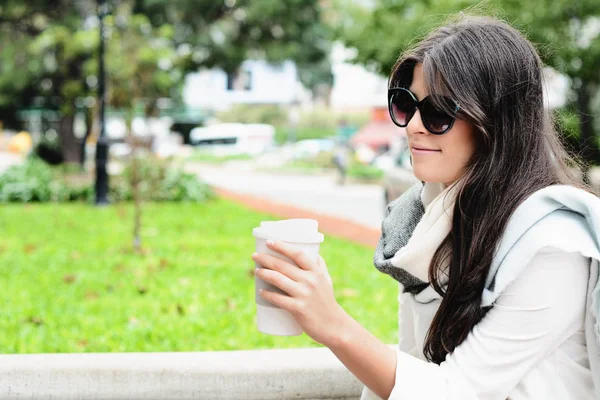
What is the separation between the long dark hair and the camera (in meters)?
1.53

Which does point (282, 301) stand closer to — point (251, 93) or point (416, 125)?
point (416, 125)

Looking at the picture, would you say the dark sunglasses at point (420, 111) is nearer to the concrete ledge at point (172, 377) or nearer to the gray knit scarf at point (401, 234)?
the gray knit scarf at point (401, 234)

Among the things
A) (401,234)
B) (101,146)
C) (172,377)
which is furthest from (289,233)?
(101,146)

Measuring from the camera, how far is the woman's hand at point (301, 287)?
131 cm

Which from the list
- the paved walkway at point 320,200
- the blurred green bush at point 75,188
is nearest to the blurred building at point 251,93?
the paved walkway at point 320,200

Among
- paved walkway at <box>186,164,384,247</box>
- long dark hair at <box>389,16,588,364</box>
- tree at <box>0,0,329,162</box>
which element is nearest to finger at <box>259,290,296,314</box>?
long dark hair at <box>389,16,588,364</box>

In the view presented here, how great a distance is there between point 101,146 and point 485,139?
1187 centimetres

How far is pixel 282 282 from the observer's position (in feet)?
4.29

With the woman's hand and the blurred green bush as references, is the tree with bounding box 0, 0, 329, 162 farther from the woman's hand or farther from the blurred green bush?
the woman's hand

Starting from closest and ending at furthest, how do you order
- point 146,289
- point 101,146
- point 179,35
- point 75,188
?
point 146,289 < point 101,146 < point 75,188 < point 179,35

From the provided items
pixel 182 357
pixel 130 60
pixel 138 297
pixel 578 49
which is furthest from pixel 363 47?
pixel 182 357

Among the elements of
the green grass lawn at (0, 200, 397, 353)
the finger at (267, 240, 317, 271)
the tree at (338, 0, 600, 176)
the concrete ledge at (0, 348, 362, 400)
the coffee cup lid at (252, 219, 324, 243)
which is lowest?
the green grass lawn at (0, 200, 397, 353)

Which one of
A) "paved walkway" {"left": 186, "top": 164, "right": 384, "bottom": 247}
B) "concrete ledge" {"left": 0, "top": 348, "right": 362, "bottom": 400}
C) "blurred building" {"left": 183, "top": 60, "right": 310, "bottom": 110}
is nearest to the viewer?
"concrete ledge" {"left": 0, "top": 348, "right": 362, "bottom": 400}

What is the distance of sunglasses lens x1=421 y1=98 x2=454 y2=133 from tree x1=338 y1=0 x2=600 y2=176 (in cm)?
749
